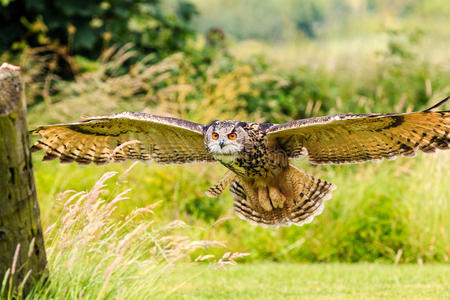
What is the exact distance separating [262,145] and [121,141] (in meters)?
1.19

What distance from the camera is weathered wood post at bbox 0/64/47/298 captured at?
9.98 ft

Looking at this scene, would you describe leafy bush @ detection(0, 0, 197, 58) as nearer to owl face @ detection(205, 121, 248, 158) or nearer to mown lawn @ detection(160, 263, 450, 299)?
mown lawn @ detection(160, 263, 450, 299)

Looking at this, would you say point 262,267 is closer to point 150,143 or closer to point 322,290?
point 322,290

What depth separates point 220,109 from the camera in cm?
975

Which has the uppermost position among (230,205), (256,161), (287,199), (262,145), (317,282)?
(262,145)

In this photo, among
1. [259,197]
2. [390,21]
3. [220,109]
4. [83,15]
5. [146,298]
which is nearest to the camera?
[146,298]

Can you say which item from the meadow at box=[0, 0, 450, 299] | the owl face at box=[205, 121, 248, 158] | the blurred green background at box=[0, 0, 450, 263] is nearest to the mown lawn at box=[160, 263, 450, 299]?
the meadow at box=[0, 0, 450, 299]

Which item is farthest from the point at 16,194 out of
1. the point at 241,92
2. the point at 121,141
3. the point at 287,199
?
the point at 241,92

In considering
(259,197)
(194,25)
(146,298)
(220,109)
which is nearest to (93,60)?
(194,25)

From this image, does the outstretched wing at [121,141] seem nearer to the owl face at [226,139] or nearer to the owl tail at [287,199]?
the owl face at [226,139]

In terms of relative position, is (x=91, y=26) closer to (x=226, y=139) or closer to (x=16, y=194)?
(x=226, y=139)

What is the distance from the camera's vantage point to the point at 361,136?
4465mm

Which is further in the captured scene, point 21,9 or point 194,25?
point 194,25

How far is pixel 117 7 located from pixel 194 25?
169 centimetres
